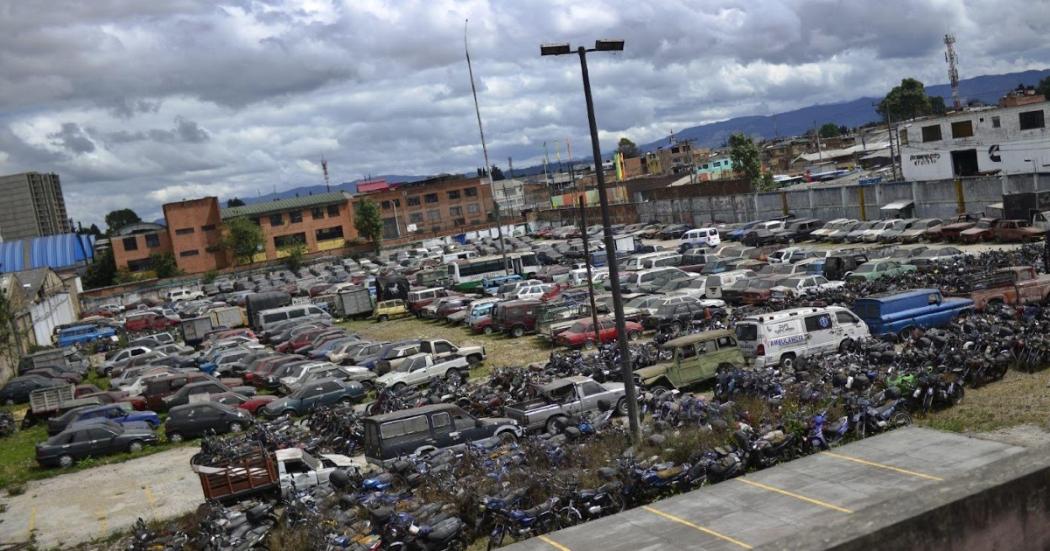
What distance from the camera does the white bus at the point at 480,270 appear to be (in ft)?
173

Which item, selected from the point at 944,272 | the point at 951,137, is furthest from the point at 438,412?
the point at 951,137

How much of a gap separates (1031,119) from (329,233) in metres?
67.3

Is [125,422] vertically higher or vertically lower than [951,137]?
lower

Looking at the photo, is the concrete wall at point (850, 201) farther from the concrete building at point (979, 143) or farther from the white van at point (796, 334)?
the white van at point (796, 334)

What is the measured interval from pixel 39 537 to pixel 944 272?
2791cm

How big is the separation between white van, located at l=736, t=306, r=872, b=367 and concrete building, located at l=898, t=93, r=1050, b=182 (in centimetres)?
3853

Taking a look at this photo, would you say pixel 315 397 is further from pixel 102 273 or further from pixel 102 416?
pixel 102 273

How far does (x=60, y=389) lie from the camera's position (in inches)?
1193

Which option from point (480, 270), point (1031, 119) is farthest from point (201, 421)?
point (1031, 119)

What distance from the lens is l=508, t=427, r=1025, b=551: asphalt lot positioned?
11898 millimetres

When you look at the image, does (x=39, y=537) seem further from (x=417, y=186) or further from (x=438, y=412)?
(x=417, y=186)

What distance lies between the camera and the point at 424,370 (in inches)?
1094

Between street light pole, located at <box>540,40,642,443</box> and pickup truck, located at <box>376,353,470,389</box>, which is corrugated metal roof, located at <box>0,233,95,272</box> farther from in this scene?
street light pole, located at <box>540,40,642,443</box>

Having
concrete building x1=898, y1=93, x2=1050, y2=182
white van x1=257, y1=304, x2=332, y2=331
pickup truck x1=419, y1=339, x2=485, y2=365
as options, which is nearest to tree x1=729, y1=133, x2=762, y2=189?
concrete building x1=898, y1=93, x2=1050, y2=182
